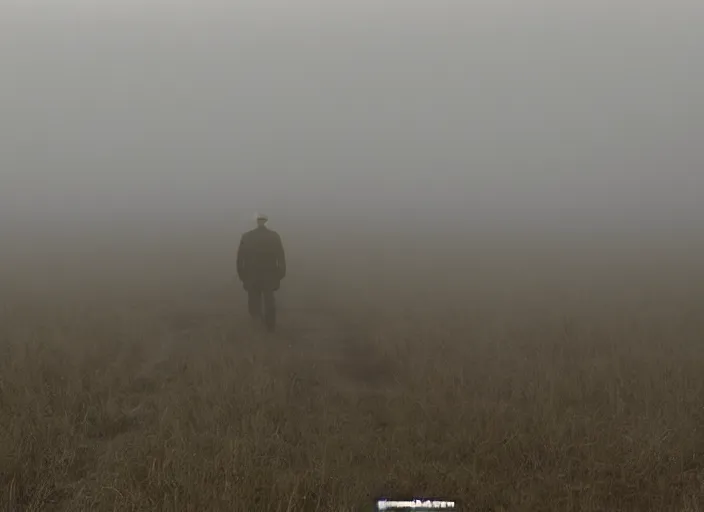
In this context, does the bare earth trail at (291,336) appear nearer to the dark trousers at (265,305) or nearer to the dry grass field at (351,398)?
the dry grass field at (351,398)

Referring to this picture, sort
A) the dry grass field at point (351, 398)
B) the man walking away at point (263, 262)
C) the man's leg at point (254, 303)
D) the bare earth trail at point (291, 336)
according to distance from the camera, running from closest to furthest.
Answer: the dry grass field at point (351, 398), the bare earth trail at point (291, 336), the man walking away at point (263, 262), the man's leg at point (254, 303)

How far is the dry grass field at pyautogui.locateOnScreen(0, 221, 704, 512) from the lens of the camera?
138 inches

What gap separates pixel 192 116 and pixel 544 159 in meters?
99.5

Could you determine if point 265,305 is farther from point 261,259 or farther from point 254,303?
point 261,259

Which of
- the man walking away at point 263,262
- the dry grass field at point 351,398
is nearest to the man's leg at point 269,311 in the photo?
the man walking away at point 263,262

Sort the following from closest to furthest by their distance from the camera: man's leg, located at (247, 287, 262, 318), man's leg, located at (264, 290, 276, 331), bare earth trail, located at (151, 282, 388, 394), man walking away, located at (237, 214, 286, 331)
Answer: bare earth trail, located at (151, 282, 388, 394) → man walking away, located at (237, 214, 286, 331) → man's leg, located at (264, 290, 276, 331) → man's leg, located at (247, 287, 262, 318)

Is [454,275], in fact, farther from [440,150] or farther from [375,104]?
[375,104]

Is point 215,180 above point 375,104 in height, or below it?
below

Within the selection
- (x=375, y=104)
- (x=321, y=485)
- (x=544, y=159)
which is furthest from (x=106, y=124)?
(x=321, y=485)

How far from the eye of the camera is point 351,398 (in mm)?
5543

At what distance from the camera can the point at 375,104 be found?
154 meters

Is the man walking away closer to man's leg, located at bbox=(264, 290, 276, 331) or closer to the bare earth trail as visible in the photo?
man's leg, located at bbox=(264, 290, 276, 331)

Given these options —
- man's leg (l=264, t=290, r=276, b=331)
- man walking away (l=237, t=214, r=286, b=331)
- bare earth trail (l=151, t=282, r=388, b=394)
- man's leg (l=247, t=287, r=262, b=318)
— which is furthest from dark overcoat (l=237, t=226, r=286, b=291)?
bare earth trail (l=151, t=282, r=388, b=394)

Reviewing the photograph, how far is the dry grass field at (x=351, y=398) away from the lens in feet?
11.5
